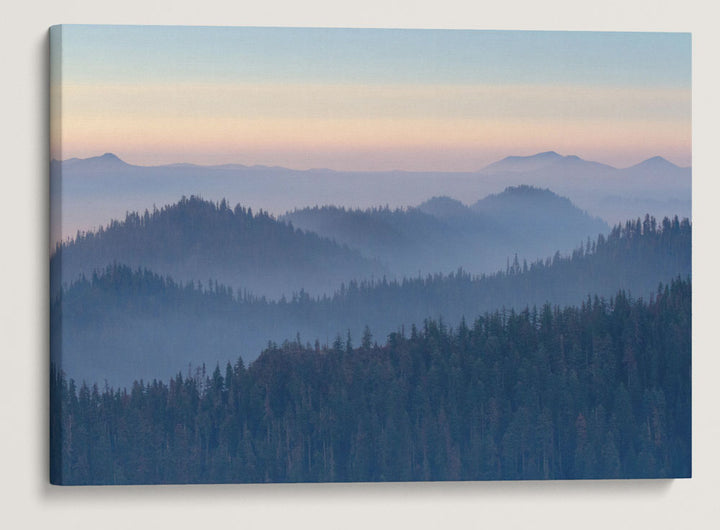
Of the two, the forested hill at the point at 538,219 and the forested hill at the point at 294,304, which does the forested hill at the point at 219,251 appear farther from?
the forested hill at the point at 538,219

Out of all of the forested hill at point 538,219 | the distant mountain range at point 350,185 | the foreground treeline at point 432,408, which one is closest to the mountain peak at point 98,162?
the distant mountain range at point 350,185

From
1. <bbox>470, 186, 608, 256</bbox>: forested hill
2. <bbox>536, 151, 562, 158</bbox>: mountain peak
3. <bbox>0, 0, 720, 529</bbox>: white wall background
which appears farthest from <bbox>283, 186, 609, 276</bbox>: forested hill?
<bbox>0, 0, 720, 529</bbox>: white wall background

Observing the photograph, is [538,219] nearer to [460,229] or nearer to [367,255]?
[460,229]

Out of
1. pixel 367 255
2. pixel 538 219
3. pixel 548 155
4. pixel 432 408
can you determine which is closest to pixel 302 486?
pixel 432 408

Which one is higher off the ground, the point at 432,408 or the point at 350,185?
the point at 350,185

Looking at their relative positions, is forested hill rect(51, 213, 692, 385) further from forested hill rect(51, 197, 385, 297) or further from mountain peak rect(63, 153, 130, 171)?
mountain peak rect(63, 153, 130, 171)

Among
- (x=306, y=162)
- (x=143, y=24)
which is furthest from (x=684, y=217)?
(x=143, y=24)

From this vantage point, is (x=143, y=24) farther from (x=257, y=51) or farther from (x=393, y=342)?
(x=393, y=342)
